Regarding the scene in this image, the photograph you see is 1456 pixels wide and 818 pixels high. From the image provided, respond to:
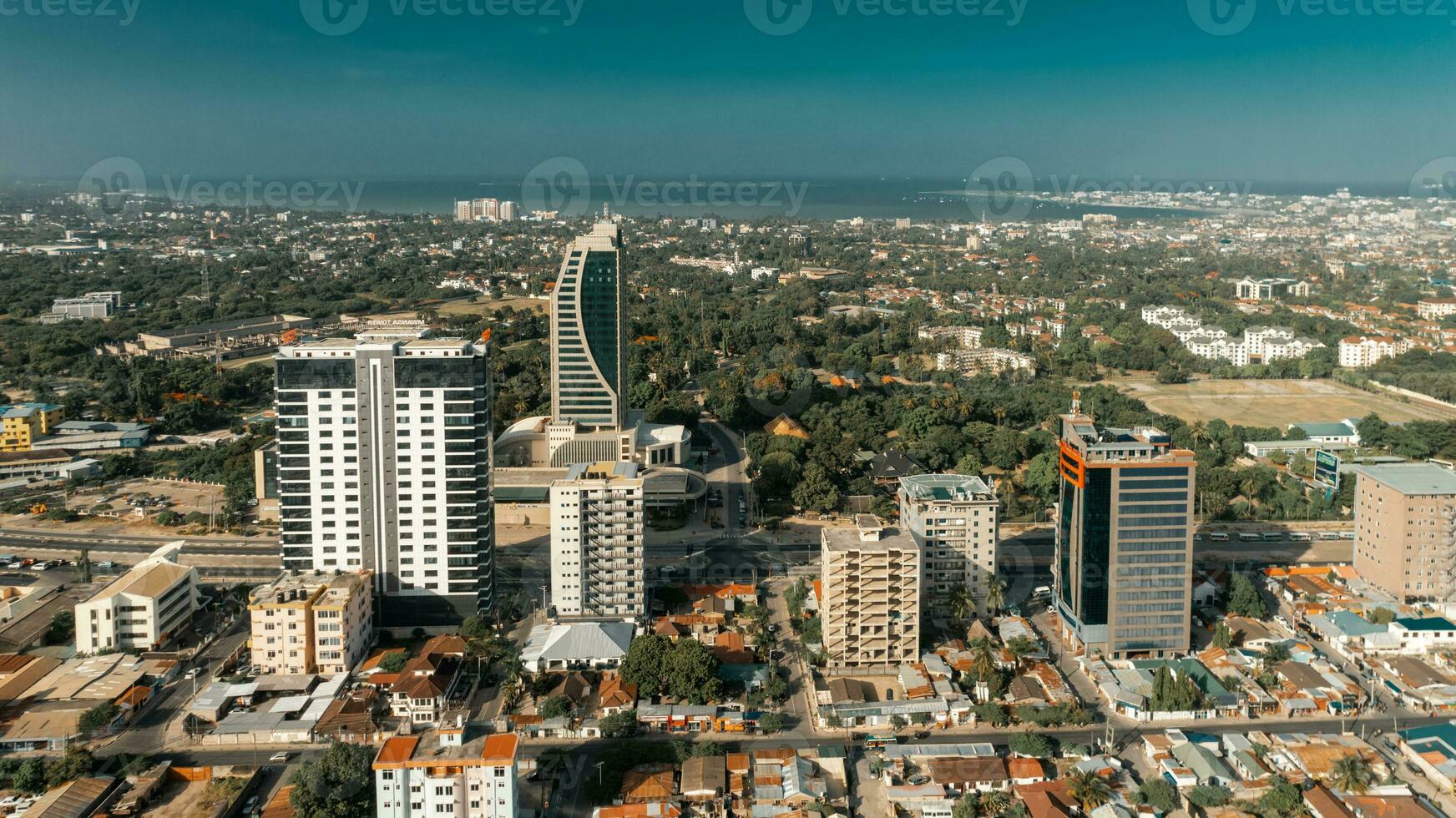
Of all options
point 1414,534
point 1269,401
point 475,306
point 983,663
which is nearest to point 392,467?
point 983,663

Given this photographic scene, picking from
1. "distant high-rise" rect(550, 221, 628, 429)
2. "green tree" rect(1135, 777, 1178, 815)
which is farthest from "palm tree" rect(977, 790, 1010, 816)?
"distant high-rise" rect(550, 221, 628, 429)

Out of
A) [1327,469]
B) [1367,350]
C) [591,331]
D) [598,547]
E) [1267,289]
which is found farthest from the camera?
[1267,289]

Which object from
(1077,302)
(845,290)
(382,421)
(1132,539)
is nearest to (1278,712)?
(1132,539)

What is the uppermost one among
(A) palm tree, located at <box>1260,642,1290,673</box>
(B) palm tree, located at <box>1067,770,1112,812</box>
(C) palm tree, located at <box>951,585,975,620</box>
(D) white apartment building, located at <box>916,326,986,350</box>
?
(D) white apartment building, located at <box>916,326,986,350</box>

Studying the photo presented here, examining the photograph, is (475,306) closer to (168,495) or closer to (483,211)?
(168,495)

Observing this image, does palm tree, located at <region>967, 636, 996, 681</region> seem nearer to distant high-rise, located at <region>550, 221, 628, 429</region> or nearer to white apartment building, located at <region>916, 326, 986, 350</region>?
distant high-rise, located at <region>550, 221, 628, 429</region>
